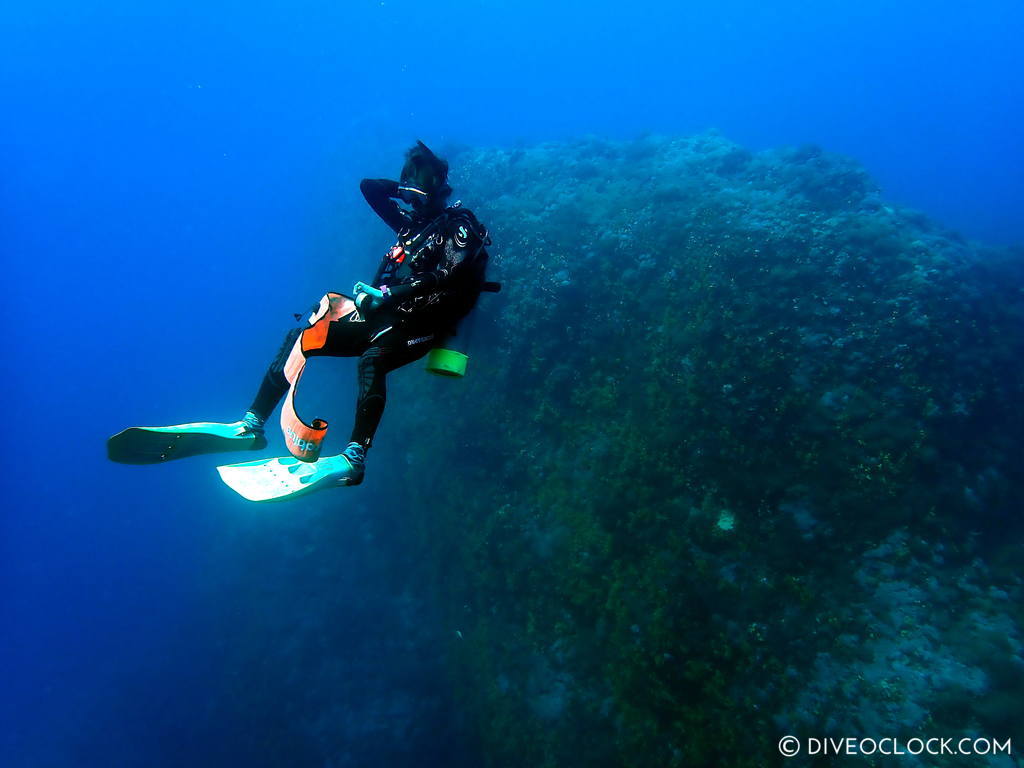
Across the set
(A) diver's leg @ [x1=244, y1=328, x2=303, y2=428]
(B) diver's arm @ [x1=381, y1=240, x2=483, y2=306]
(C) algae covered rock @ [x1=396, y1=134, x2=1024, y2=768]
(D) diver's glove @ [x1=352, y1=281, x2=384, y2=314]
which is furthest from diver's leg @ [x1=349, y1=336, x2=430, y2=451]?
(C) algae covered rock @ [x1=396, y1=134, x2=1024, y2=768]

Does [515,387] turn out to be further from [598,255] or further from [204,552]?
[204,552]

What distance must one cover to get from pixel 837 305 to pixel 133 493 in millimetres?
32926

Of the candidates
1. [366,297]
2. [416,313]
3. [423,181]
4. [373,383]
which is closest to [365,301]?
[366,297]

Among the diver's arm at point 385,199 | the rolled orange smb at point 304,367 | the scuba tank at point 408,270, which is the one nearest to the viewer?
the rolled orange smb at point 304,367

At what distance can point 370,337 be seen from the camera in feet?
13.6

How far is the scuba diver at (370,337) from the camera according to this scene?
12.2ft

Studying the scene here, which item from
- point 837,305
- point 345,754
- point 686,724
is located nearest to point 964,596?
point 686,724

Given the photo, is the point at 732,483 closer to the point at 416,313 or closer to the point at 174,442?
the point at 416,313

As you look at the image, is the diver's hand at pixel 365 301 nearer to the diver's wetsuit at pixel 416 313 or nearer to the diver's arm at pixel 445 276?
the diver's arm at pixel 445 276

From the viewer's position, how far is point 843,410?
766cm

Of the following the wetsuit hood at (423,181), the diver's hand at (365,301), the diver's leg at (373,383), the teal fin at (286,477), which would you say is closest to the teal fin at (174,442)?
the teal fin at (286,477)

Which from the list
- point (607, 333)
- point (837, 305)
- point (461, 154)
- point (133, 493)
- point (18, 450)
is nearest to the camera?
point (837, 305)

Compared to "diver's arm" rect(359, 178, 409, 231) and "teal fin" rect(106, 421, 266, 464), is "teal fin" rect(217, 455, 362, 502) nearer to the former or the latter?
"teal fin" rect(106, 421, 266, 464)

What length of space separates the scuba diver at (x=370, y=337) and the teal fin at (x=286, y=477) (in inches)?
0.4
